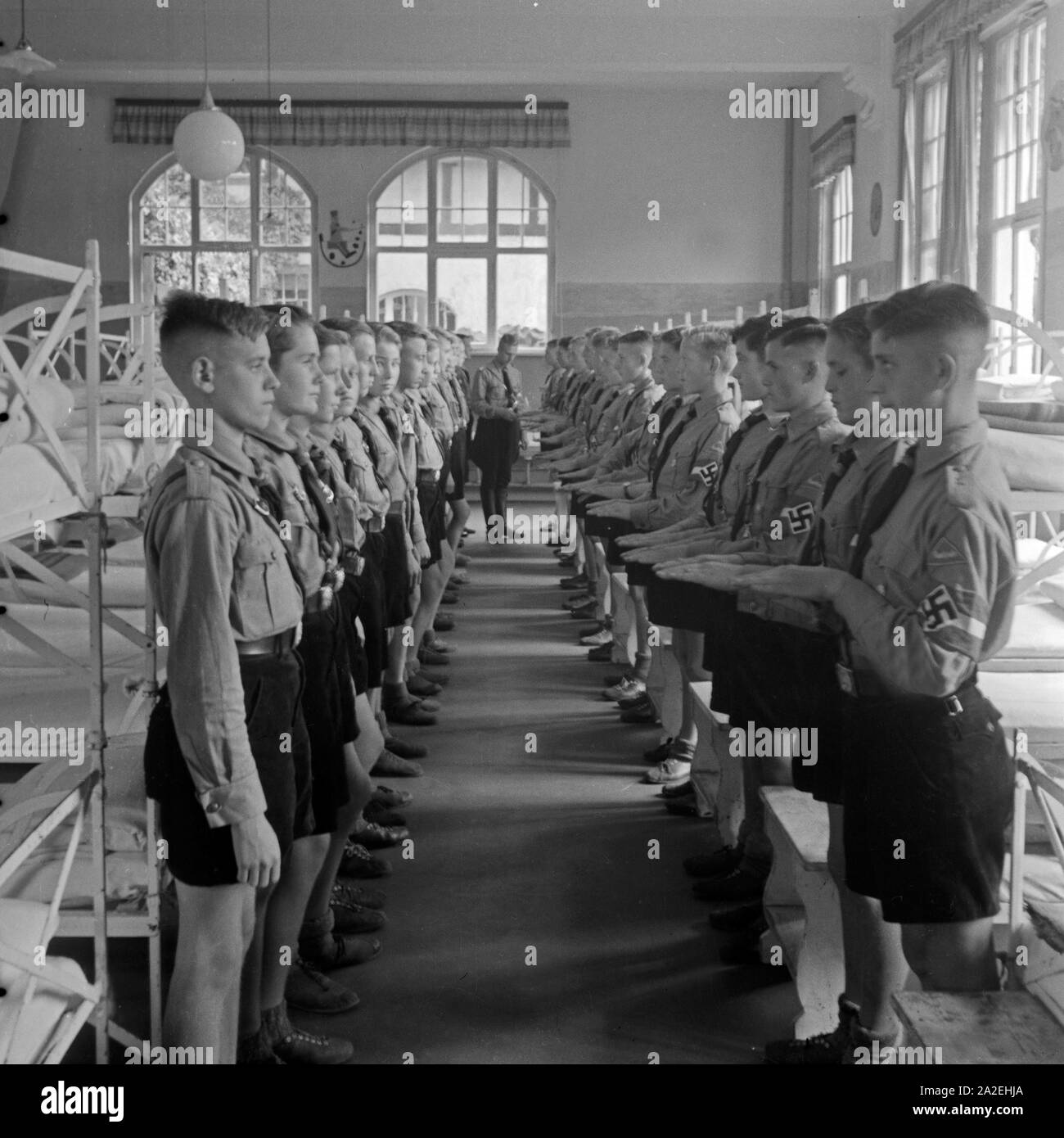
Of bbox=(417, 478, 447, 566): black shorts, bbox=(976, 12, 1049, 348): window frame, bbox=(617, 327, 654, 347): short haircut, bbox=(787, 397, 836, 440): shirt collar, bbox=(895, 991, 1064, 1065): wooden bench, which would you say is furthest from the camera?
bbox=(976, 12, 1049, 348): window frame

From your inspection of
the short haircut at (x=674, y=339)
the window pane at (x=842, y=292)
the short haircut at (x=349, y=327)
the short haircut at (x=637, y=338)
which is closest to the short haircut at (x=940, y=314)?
the short haircut at (x=349, y=327)

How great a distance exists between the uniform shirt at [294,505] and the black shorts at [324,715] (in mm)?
139

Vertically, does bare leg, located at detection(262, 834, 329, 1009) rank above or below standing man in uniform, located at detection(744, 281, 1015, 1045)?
below

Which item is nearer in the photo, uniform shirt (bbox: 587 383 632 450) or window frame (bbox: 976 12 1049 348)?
uniform shirt (bbox: 587 383 632 450)

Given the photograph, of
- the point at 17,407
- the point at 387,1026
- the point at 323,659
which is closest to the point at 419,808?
the point at 387,1026

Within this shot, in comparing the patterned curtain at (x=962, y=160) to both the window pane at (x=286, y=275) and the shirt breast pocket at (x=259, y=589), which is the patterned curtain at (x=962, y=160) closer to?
the shirt breast pocket at (x=259, y=589)

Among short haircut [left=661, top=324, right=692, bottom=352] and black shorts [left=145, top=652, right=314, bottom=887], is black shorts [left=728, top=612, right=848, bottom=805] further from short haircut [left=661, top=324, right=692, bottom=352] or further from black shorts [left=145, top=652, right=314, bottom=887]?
short haircut [left=661, top=324, right=692, bottom=352]

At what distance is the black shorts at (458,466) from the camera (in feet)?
25.5

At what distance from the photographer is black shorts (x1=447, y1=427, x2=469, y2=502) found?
777 centimetres

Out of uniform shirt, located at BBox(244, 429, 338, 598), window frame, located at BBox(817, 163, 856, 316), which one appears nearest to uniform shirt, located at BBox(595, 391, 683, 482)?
uniform shirt, located at BBox(244, 429, 338, 598)

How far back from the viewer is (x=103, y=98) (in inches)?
591

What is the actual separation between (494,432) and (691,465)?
580 centimetres

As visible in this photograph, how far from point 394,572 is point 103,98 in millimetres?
12242

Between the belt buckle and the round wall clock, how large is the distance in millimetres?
9513
